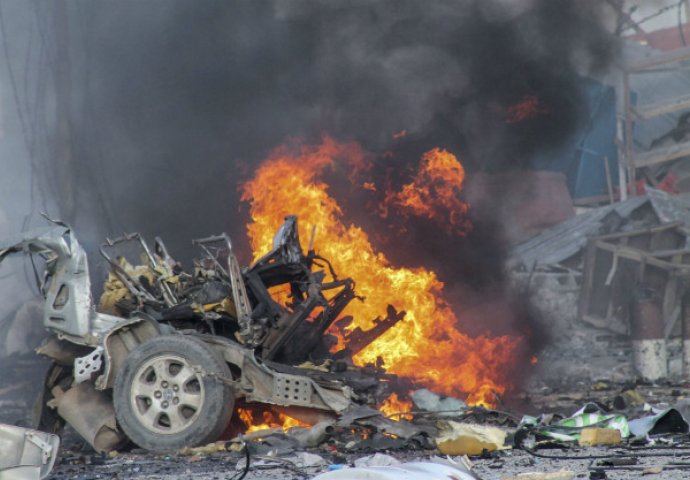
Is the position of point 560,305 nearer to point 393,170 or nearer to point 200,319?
point 393,170

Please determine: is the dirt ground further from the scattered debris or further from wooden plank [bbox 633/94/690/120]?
wooden plank [bbox 633/94/690/120]

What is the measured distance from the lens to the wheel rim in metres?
9.58

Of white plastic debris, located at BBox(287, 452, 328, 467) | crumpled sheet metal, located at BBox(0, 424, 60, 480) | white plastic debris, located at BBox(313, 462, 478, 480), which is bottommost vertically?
white plastic debris, located at BBox(287, 452, 328, 467)

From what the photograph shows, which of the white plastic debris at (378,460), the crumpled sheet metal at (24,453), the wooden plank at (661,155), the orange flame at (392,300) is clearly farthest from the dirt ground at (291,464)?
the wooden plank at (661,155)

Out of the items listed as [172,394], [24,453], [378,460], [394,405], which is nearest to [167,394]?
[172,394]

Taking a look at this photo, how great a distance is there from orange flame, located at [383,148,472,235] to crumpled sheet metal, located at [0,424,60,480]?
36.8ft

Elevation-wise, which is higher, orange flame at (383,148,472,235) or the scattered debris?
orange flame at (383,148,472,235)

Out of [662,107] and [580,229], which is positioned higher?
[662,107]

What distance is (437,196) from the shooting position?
58.3 ft

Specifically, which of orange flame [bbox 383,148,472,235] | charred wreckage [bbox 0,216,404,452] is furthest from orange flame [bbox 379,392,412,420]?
orange flame [bbox 383,148,472,235]

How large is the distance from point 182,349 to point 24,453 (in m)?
3.01

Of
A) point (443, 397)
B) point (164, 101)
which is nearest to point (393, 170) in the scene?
point (164, 101)

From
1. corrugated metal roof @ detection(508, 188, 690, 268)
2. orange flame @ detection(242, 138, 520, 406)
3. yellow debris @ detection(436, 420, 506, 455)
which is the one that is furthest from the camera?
corrugated metal roof @ detection(508, 188, 690, 268)

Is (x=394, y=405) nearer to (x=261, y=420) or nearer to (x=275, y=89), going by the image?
(x=261, y=420)
